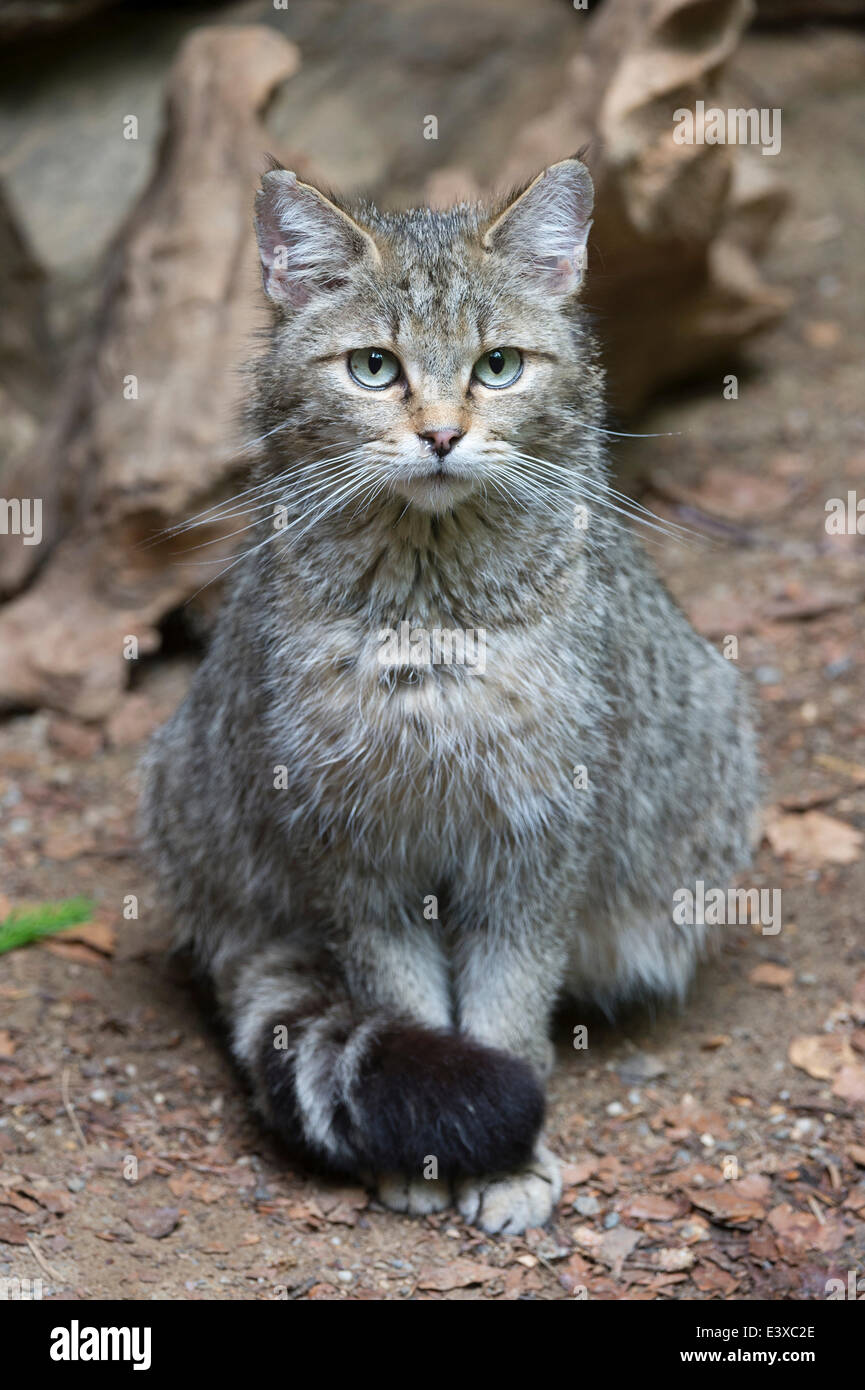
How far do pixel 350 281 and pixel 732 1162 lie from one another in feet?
8.35

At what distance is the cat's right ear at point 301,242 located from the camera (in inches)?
136

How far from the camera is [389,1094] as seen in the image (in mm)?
3619

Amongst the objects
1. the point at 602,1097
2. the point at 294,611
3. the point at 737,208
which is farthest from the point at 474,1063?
the point at 737,208

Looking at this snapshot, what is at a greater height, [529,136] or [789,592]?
[529,136]

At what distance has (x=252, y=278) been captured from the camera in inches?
236

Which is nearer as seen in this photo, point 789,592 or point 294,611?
point 294,611

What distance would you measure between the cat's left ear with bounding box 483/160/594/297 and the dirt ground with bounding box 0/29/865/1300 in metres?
1.39

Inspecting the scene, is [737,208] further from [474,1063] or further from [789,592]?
[474,1063]

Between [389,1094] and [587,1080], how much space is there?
39.2 inches

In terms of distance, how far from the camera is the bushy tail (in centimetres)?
359

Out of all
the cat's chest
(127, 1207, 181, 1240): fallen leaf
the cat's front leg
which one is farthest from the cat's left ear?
(127, 1207, 181, 1240): fallen leaf

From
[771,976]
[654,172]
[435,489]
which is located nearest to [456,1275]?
[771,976]

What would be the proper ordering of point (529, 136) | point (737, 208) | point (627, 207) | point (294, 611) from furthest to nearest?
1. point (737, 208)
2. point (529, 136)
3. point (627, 207)
4. point (294, 611)

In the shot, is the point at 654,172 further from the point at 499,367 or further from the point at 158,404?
the point at 499,367
